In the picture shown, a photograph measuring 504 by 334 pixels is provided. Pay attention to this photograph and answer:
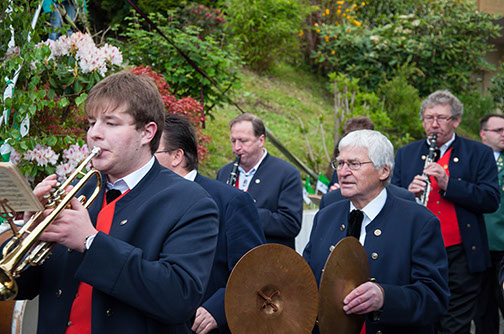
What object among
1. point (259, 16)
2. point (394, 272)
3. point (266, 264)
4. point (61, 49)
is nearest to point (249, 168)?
point (61, 49)

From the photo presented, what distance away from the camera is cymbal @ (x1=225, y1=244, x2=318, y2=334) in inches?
104

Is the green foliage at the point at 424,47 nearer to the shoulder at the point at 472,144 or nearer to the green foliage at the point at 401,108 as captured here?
the green foliage at the point at 401,108

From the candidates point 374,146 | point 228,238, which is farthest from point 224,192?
point 374,146

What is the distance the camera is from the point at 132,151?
2.35 m

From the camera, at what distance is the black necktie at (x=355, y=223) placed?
3.50m

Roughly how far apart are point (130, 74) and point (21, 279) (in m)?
0.94

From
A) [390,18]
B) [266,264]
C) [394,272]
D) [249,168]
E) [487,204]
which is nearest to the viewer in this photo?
[266,264]

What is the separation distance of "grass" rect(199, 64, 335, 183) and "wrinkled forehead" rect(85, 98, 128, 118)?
270 inches

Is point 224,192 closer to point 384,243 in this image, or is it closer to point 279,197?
point 384,243

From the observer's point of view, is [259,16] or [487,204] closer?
[487,204]

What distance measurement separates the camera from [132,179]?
7.82 feet

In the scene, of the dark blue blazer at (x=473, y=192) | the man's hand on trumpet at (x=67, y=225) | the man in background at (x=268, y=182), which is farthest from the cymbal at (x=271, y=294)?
the dark blue blazer at (x=473, y=192)

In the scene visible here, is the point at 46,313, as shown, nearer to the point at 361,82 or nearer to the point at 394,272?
the point at 394,272

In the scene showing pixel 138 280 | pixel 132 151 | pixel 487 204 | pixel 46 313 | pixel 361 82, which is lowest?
pixel 361 82
